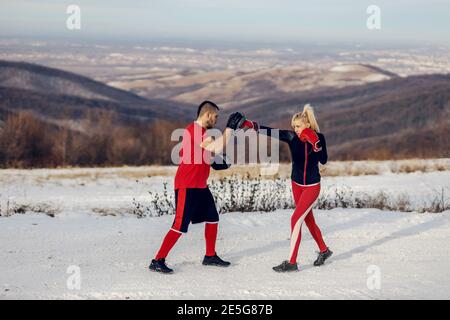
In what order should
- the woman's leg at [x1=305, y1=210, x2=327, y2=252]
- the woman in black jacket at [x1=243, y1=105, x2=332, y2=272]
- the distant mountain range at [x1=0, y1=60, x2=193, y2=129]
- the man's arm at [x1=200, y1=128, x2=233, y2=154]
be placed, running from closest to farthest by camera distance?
the man's arm at [x1=200, y1=128, x2=233, y2=154]
the woman in black jacket at [x1=243, y1=105, x2=332, y2=272]
the woman's leg at [x1=305, y1=210, x2=327, y2=252]
the distant mountain range at [x1=0, y1=60, x2=193, y2=129]

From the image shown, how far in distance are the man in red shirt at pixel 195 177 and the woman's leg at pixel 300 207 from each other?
895 mm

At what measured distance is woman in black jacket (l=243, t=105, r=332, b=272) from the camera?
6843 mm

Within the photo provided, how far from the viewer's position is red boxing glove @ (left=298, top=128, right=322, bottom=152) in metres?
6.80

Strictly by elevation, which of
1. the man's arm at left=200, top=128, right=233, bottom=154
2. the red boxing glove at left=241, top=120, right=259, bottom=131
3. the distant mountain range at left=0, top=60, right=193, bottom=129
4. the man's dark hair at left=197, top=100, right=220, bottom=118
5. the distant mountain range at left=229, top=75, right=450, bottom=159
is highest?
the man's dark hair at left=197, top=100, right=220, bottom=118

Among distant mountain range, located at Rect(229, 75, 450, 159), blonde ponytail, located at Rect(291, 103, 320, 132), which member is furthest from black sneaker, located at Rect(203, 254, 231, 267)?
distant mountain range, located at Rect(229, 75, 450, 159)

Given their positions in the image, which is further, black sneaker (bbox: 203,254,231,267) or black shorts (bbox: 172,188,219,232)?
black sneaker (bbox: 203,254,231,267)

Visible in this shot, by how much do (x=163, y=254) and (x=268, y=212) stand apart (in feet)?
13.1

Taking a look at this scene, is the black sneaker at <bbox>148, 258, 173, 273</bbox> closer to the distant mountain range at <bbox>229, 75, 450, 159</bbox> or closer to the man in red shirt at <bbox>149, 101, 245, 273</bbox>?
the man in red shirt at <bbox>149, 101, 245, 273</bbox>

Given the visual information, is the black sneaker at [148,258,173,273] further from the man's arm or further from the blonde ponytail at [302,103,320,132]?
the blonde ponytail at [302,103,320,132]

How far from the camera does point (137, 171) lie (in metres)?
22.2

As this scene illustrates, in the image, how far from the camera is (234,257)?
7.82 meters

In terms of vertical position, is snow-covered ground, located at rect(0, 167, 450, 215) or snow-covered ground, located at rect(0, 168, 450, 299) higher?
snow-covered ground, located at rect(0, 168, 450, 299)

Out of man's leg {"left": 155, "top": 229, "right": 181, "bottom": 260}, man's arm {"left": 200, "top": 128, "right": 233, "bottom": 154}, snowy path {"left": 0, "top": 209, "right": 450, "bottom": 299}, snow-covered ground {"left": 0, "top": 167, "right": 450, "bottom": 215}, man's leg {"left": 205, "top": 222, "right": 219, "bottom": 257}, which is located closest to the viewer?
snowy path {"left": 0, "top": 209, "right": 450, "bottom": 299}

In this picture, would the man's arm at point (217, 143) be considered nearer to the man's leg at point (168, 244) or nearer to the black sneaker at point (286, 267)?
the man's leg at point (168, 244)
